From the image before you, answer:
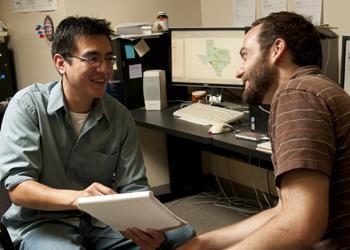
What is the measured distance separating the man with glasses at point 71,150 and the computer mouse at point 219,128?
602mm

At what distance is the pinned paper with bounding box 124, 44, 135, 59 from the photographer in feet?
9.73

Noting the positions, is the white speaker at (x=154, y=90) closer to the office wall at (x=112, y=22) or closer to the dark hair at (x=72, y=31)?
the office wall at (x=112, y=22)

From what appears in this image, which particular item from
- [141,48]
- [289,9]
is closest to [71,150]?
[141,48]

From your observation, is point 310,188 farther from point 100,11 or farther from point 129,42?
point 100,11

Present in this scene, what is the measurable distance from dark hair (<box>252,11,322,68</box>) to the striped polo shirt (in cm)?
12

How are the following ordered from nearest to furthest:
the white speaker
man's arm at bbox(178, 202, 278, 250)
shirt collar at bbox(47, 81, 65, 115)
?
man's arm at bbox(178, 202, 278, 250), shirt collar at bbox(47, 81, 65, 115), the white speaker

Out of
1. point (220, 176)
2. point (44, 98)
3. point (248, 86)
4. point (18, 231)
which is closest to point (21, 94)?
point (44, 98)

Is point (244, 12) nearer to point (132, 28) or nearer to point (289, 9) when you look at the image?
point (289, 9)

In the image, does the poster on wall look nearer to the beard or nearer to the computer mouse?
the computer mouse

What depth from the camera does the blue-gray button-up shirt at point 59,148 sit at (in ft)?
5.15

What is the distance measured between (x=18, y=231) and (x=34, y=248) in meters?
0.14

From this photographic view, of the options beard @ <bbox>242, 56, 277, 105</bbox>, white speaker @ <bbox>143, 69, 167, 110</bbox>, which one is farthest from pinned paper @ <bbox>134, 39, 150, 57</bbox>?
beard @ <bbox>242, 56, 277, 105</bbox>

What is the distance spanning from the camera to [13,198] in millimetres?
1529

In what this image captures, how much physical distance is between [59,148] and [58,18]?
1.62m
